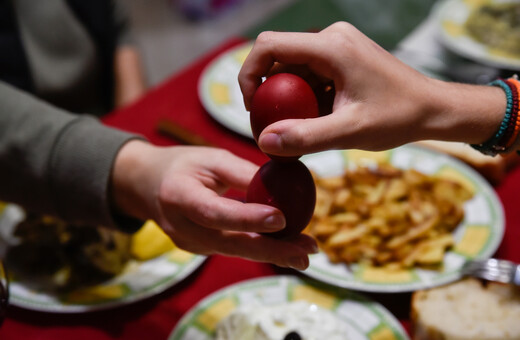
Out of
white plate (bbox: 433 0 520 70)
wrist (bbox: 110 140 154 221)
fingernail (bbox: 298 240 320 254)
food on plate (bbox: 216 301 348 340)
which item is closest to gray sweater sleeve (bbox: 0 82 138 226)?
wrist (bbox: 110 140 154 221)

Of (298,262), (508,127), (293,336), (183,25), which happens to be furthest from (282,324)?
(183,25)

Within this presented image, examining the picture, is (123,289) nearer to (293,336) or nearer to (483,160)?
(293,336)

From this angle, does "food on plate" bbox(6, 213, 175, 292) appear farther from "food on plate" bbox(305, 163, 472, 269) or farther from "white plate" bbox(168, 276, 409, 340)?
"food on plate" bbox(305, 163, 472, 269)

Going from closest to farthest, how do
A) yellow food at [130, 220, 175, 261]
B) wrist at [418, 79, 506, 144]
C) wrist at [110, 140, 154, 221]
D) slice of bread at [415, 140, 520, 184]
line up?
wrist at [418, 79, 506, 144] → wrist at [110, 140, 154, 221] → yellow food at [130, 220, 175, 261] → slice of bread at [415, 140, 520, 184]

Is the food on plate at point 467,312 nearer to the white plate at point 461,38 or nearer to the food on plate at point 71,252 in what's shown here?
the food on plate at point 71,252

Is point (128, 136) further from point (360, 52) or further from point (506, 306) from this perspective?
point (506, 306)

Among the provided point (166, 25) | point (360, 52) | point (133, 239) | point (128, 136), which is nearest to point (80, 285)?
point (133, 239)
